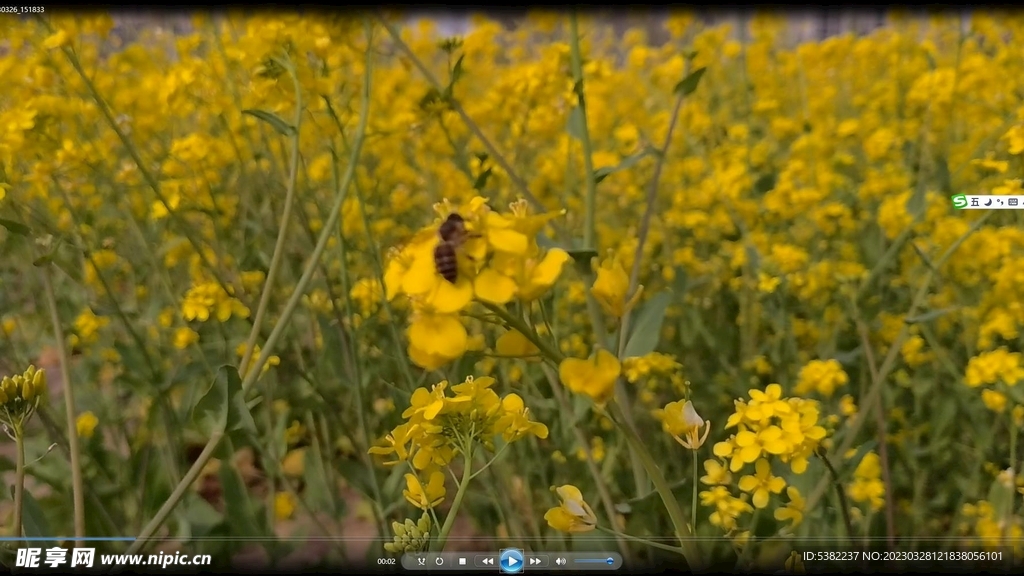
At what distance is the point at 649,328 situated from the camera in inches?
20.7

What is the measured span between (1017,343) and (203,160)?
1219 millimetres

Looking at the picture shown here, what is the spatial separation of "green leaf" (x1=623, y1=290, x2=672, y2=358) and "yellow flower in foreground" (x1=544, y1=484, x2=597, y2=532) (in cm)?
12

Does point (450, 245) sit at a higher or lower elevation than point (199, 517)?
higher

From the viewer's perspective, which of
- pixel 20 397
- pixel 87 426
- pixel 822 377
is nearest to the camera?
pixel 20 397

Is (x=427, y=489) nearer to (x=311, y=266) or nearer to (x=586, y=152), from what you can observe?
(x=311, y=266)

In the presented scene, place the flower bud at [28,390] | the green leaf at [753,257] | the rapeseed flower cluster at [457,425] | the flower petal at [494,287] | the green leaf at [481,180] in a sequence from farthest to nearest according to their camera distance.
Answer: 1. the green leaf at [753,257]
2. the green leaf at [481,180]
3. the flower bud at [28,390]
4. the rapeseed flower cluster at [457,425]
5. the flower petal at [494,287]

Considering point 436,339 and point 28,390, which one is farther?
point 28,390

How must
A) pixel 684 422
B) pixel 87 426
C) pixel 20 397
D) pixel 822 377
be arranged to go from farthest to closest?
pixel 87 426 → pixel 822 377 → pixel 20 397 → pixel 684 422

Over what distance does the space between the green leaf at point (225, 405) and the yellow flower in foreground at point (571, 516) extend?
0.86 feet

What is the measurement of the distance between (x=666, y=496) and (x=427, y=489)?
0.61 ft

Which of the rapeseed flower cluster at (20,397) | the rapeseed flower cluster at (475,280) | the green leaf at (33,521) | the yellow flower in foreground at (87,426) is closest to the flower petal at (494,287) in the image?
the rapeseed flower cluster at (475,280)

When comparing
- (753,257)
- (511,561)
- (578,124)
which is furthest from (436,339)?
(753,257)

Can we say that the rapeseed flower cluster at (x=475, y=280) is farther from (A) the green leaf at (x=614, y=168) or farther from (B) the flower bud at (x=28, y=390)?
(B) the flower bud at (x=28, y=390)

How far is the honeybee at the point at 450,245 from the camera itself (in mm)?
342
